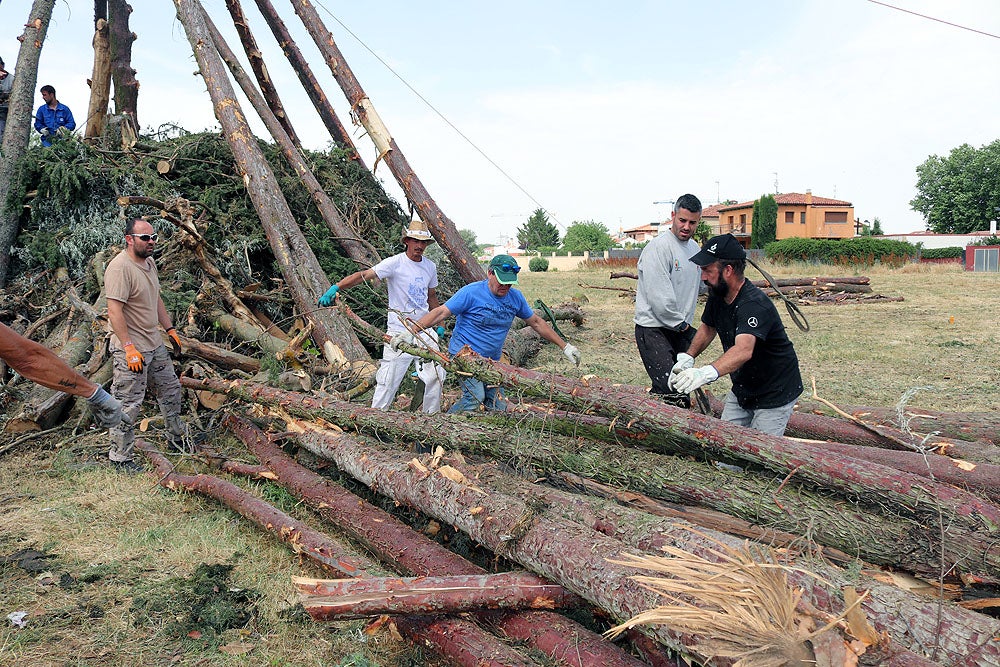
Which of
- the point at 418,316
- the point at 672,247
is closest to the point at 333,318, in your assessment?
the point at 418,316

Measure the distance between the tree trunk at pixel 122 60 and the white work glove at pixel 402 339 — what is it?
6397mm

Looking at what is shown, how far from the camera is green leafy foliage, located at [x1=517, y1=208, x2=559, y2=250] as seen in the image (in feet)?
278

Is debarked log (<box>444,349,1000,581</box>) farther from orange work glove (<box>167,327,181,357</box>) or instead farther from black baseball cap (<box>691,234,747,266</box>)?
orange work glove (<box>167,327,181,357</box>)

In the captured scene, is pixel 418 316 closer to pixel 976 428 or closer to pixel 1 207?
pixel 976 428

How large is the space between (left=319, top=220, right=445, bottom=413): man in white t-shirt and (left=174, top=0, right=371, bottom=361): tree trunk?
95 centimetres

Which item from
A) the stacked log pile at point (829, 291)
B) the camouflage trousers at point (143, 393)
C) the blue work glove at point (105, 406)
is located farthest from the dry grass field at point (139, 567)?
the stacked log pile at point (829, 291)

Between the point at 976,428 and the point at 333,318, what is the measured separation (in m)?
5.18

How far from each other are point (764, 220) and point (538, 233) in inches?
1665

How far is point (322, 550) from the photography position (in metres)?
3.10

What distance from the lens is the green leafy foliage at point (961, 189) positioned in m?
50.6

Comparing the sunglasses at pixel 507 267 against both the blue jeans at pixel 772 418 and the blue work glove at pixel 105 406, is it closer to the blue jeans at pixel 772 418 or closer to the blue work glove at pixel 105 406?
the blue jeans at pixel 772 418

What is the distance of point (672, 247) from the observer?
4.32 m

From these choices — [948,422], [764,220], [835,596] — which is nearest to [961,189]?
[764,220]

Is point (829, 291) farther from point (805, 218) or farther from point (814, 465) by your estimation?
point (805, 218)
